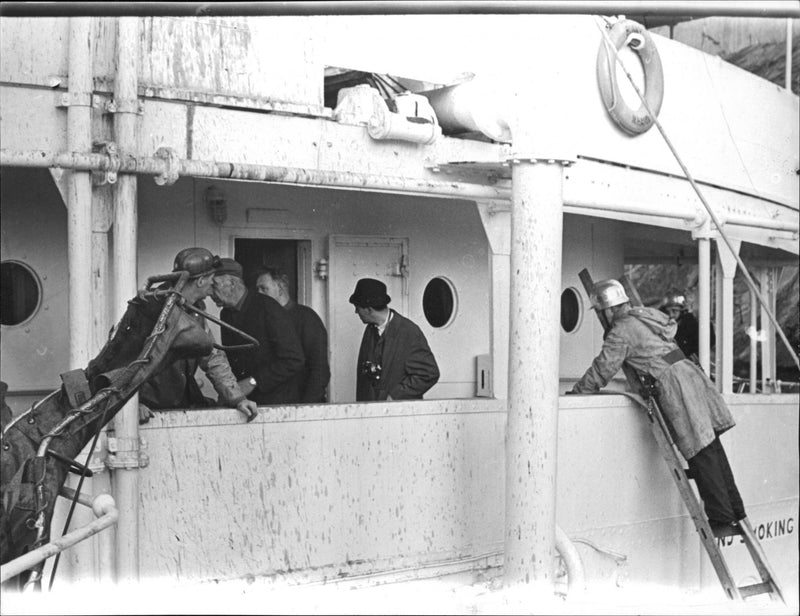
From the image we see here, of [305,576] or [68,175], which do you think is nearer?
[68,175]

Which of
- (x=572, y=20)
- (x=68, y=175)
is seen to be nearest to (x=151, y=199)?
(x=68, y=175)

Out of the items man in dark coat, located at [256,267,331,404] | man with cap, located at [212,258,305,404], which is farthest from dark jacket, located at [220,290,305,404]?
man in dark coat, located at [256,267,331,404]

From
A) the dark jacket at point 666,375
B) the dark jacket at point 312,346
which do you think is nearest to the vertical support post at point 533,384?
the dark jacket at point 312,346

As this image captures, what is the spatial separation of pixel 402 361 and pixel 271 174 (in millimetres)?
1939

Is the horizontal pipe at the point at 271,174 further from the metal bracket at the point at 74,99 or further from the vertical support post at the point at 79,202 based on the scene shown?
the metal bracket at the point at 74,99

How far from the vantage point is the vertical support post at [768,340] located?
43.8 feet

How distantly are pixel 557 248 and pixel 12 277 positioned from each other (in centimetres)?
330

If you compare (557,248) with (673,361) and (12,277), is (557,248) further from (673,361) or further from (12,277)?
(12,277)

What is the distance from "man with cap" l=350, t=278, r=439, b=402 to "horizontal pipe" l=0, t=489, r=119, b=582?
383 centimetres

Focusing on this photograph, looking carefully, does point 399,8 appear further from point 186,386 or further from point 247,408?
point 186,386

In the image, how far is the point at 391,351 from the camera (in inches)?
316

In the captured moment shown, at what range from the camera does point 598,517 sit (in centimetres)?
872

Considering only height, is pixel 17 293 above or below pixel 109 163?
below

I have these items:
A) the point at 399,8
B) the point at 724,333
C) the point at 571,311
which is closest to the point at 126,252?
the point at 399,8
